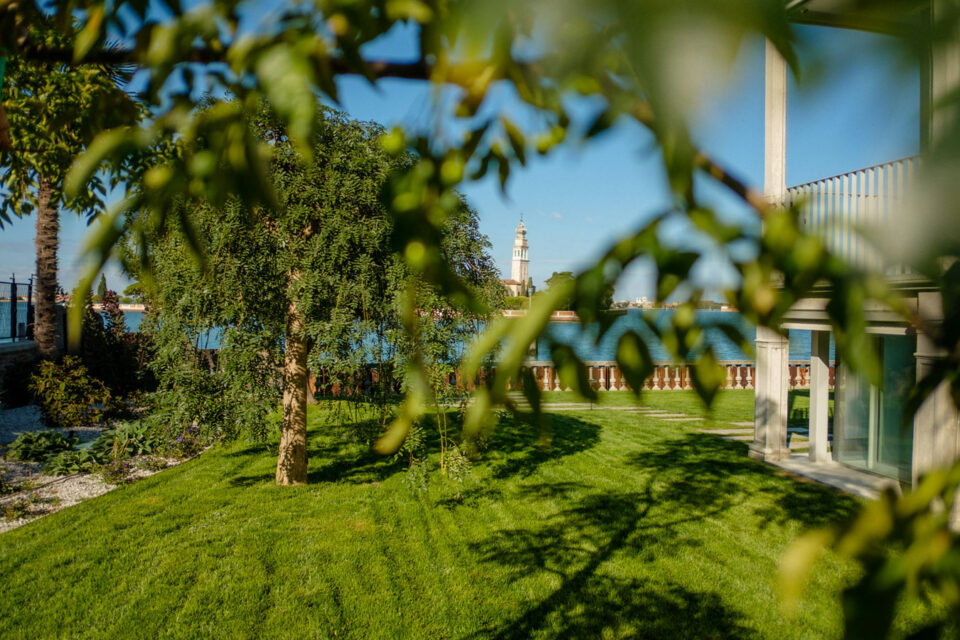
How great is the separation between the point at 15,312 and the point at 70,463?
740 centimetres

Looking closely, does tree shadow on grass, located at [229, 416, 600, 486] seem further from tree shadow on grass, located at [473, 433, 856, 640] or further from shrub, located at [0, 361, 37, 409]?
shrub, located at [0, 361, 37, 409]

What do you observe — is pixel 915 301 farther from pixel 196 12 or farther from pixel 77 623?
pixel 77 623

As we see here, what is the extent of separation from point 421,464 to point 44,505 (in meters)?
4.21

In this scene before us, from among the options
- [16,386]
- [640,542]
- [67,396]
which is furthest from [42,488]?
[640,542]

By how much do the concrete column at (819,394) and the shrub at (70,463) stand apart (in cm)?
982

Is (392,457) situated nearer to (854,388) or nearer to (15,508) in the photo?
(15,508)

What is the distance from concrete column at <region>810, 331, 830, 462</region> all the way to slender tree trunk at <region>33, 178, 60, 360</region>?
12.7m

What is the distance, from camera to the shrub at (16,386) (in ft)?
34.5

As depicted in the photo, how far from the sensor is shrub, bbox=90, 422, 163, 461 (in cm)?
757

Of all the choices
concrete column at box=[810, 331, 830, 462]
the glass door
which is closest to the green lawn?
→ concrete column at box=[810, 331, 830, 462]

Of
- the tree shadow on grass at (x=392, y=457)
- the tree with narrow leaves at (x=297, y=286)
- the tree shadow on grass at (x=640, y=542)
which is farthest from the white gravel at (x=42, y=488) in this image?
the tree shadow on grass at (x=640, y=542)

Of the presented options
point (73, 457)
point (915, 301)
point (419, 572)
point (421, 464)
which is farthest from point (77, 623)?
point (915, 301)

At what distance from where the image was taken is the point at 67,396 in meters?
9.26

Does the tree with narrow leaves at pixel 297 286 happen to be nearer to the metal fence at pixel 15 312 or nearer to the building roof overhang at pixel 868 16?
the building roof overhang at pixel 868 16
